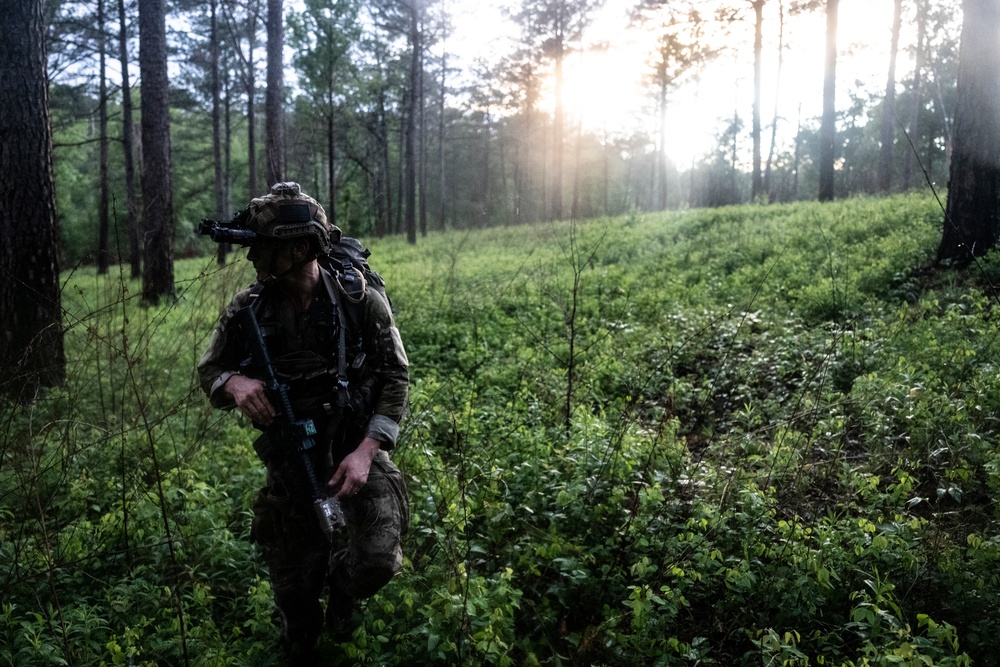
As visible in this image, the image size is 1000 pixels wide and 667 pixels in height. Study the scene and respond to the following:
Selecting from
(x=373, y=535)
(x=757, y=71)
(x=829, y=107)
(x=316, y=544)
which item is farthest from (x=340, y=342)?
(x=757, y=71)

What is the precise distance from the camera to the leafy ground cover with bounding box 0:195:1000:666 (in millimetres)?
2709

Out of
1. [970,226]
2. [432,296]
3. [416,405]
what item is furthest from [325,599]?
[970,226]

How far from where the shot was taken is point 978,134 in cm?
725

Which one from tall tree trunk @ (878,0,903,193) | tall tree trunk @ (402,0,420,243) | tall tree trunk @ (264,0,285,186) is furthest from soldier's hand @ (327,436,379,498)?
tall tree trunk @ (878,0,903,193)

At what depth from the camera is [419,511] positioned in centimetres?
361

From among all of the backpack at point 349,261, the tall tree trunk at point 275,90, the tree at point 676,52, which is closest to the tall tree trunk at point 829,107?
the tree at point 676,52

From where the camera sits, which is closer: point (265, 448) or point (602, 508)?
point (265, 448)

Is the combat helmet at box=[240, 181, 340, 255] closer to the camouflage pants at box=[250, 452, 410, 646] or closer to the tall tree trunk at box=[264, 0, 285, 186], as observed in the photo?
the camouflage pants at box=[250, 452, 410, 646]

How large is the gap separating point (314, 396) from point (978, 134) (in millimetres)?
8192

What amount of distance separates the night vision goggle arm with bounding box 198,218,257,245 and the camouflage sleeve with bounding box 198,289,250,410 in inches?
10.4

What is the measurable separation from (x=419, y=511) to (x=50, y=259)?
454 cm

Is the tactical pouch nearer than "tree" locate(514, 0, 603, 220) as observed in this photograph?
Yes

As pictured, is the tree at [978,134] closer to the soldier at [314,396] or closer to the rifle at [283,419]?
the soldier at [314,396]

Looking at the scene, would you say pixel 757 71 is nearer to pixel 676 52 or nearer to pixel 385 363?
pixel 676 52
